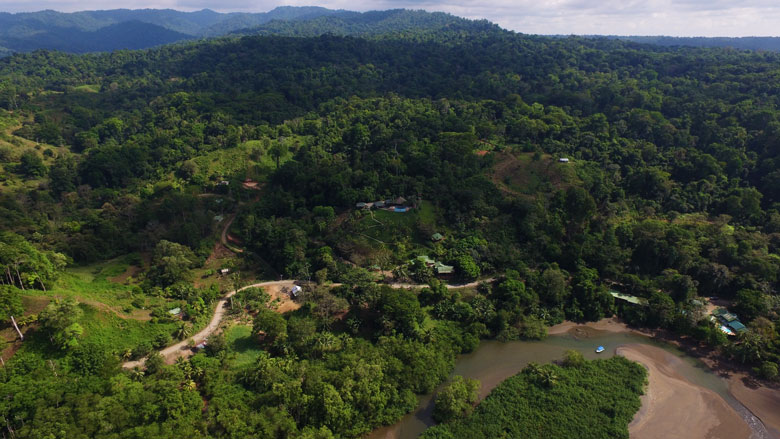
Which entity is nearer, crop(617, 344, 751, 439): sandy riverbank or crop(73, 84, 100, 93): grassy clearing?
crop(617, 344, 751, 439): sandy riverbank

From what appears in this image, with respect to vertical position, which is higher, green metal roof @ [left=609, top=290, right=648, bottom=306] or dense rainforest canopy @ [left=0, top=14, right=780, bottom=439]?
dense rainforest canopy @ [left=0, top=14, right=780, bottom=439]

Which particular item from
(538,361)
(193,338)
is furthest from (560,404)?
(193,338)

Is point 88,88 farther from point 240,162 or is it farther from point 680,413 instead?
point 680,413

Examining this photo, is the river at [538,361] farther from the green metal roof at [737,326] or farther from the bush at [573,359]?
the green metal roof at [737,326]

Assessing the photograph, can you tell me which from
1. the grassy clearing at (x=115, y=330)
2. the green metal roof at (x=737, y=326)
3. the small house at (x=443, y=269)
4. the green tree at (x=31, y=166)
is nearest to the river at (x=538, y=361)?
the green metal roof at (x=737, y=326)

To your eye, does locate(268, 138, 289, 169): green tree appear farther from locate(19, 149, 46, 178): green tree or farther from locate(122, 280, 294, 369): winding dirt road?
locate(19, 149, 46, 178): green tree

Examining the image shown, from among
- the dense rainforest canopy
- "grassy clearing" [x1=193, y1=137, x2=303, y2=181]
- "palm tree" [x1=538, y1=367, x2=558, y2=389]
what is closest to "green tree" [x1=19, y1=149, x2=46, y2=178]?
the dense rainforest canopy

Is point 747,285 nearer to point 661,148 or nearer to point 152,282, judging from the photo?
point 661,148
